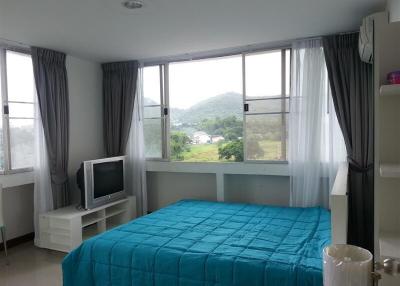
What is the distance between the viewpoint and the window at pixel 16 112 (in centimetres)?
368

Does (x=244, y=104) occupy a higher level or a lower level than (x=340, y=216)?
higher

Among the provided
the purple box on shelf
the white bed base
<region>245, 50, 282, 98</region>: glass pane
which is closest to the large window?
<region>245, 50, 282, 98</region>: glass pane

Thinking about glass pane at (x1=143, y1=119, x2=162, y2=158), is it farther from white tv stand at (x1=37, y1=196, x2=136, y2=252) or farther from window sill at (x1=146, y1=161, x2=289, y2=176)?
white tv stand at (x1=37, y1=196, x2=136, y2=252)

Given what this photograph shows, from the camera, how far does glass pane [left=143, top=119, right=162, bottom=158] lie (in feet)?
15.9

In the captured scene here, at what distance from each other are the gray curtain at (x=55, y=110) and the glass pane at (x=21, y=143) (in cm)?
20

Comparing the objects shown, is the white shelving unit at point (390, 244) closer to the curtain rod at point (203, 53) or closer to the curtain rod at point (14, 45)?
the curtain rod at point (203, 53)

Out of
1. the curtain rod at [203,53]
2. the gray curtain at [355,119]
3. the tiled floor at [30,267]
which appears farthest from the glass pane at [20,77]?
the gray curtain at [355,119]

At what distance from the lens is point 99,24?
123 inches

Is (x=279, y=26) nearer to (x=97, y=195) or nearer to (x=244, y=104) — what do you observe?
(x=244, y=104)

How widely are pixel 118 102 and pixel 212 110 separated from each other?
1.42m

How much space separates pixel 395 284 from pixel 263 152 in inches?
116

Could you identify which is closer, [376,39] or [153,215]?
[376,39]

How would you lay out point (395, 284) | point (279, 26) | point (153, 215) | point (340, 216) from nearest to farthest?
point (395, 284)
point (340, 216)
point (279, 26)
point (153, 215)

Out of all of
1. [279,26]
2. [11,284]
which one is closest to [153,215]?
[11,284]
